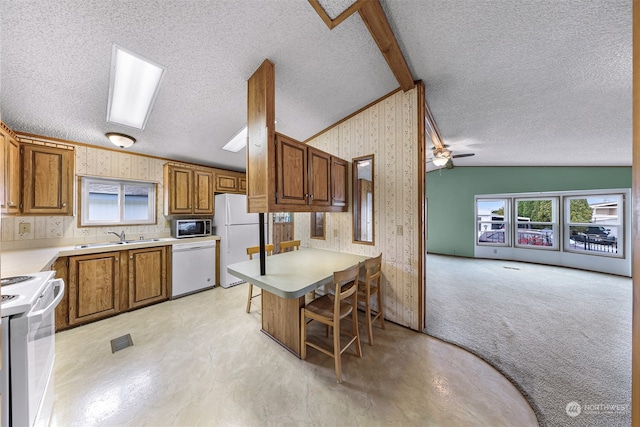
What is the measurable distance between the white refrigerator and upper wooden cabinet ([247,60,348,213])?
180 centimetres

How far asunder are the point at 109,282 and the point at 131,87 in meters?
2.39

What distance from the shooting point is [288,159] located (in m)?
2.13

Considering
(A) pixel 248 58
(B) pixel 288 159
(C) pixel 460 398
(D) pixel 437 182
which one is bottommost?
(C) pixel 460 398

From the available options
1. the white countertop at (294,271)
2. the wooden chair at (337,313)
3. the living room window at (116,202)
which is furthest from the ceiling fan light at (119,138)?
the wooden chair at (337,313)

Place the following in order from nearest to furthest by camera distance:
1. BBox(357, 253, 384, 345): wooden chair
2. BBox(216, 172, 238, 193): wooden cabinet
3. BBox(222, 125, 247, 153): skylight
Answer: BBox(357, 253, 384, 345): wooden chair
BBox(222, 125, 247, 153): skylight
BBox(216, 172, 238, 193): wooden cabinet

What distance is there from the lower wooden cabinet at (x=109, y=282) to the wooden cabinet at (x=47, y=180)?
63 cm

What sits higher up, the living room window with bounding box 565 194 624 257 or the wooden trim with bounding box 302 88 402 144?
the wooden trim with bounding box 302 88 402 144

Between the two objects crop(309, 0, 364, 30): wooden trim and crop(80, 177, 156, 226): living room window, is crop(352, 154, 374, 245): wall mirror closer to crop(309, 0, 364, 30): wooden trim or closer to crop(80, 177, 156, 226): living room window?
crop(309, 0, 364, 30): wooden trim

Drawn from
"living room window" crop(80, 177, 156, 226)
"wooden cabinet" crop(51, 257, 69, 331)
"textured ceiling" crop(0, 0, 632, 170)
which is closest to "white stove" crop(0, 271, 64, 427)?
"wooden cabinet" crop(51, 257, 69, 331)

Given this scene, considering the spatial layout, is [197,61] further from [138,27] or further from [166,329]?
[166,329]

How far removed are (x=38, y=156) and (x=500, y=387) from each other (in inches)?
199

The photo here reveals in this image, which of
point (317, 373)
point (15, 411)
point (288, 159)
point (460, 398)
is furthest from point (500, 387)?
point (15, 411)

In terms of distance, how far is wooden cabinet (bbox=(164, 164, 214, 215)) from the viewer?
356 centimetres

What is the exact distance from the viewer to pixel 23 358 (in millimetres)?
1171
